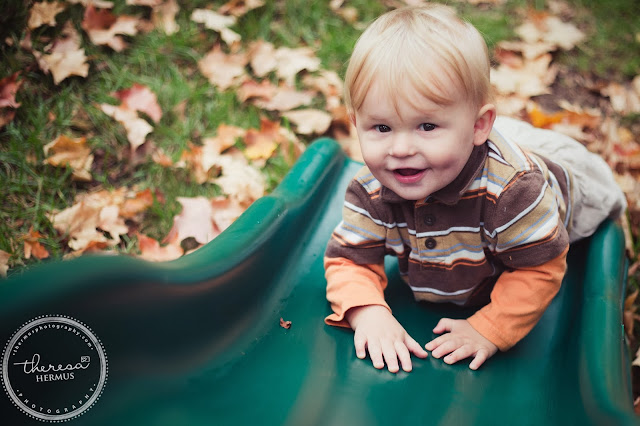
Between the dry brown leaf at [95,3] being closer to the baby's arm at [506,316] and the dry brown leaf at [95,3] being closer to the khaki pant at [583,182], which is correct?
the khaki pant at [583,182]

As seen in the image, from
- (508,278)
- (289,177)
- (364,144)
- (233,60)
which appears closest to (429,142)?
(364,144)

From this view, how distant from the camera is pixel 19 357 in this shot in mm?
887

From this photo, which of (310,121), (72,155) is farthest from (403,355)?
(72,155)

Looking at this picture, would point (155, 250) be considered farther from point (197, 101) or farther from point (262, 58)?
point (262, 58)

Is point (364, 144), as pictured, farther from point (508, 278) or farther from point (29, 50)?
point (29, 50)

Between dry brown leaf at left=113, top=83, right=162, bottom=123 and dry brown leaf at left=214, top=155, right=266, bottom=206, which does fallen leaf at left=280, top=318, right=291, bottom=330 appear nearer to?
dry brown leaf at left=214, top=155, right=266, bottom=206

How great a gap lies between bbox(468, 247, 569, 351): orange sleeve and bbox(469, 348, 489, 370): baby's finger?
0.10 ft

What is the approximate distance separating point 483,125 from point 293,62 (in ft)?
4.57

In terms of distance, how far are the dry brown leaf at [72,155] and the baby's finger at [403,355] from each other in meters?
1.16

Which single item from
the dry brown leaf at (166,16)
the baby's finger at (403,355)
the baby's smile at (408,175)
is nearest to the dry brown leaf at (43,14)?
the dry brown leaf at (166,16)

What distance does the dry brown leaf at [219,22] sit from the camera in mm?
2336

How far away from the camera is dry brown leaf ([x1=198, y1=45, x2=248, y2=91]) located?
2.24 m

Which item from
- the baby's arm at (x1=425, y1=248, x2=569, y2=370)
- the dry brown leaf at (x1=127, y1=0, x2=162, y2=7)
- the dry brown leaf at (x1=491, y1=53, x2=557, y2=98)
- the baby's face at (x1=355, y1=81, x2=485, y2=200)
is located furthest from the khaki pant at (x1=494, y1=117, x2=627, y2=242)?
the dry brown leaf at (x1=127, y1=0, x2=162, y2=7)

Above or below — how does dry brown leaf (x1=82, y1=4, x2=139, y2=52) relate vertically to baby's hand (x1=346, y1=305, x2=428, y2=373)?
above
